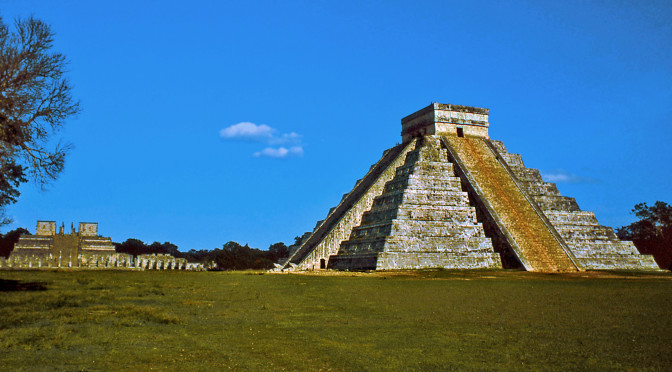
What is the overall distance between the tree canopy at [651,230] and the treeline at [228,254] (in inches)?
1102

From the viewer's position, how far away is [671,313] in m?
9.21

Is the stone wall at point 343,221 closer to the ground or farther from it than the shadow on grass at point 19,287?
farther from it

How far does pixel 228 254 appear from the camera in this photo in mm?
61500

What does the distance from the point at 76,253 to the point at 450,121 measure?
3282cm

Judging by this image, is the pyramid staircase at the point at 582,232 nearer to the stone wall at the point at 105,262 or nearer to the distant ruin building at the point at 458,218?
the distant ruin building at the point at 458,218

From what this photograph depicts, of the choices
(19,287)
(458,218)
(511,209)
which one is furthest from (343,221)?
(19,287)

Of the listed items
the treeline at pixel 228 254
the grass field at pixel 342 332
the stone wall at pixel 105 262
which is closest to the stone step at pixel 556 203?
the grass field at pixel 342 332

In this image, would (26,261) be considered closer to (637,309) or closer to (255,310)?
(255,310)

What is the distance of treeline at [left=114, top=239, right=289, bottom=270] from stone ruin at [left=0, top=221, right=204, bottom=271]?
477 cm

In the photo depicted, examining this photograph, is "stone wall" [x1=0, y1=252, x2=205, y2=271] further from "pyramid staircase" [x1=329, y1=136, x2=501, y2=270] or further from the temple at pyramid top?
the temple at pyramid top

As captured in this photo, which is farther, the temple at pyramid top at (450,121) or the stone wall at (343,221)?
the temple at pyramid top at (450,121)

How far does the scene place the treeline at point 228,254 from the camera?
54.1 m

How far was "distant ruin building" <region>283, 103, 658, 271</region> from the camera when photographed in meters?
26.0

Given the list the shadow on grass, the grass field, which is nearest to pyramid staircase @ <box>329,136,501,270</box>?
the grass field
